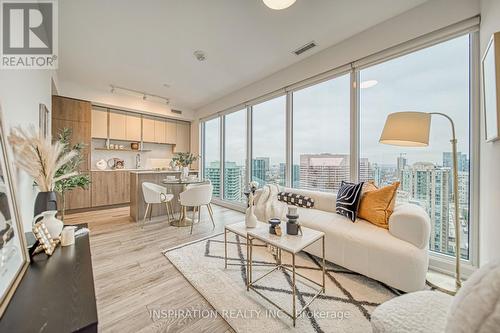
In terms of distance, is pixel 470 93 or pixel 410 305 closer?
pixel 410 305

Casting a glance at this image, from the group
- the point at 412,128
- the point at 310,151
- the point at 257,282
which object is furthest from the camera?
the point at 310,151

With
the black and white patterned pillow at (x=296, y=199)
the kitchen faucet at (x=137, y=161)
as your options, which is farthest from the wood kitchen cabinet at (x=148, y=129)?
the black and white patterned pillow at (x=296, y=199)

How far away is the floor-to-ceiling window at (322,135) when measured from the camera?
2881 mm

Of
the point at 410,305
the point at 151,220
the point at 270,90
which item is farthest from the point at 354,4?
the point at 151,220

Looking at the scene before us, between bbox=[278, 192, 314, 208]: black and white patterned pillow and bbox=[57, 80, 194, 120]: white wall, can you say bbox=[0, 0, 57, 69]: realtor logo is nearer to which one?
bbox=[57, 80, 194, 120]: white wall

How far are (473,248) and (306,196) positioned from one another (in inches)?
67.1

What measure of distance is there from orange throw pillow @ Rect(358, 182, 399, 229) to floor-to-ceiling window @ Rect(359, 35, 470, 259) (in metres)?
0.45

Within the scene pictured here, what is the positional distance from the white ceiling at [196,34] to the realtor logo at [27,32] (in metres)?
0.12

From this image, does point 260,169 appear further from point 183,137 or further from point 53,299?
point 53,299

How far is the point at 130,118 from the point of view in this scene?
16.7 feet

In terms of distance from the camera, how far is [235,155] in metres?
4.92

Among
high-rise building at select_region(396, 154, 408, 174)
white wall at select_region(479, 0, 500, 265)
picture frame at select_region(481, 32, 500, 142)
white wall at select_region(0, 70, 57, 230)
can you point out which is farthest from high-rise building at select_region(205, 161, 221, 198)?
picture frame at select_region(481, 32, 500, 142)

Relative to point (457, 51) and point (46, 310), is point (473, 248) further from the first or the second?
point (46, 310)

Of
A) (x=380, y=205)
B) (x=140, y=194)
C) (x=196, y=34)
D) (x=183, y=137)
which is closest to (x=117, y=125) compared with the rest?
(x=183, y=137)
